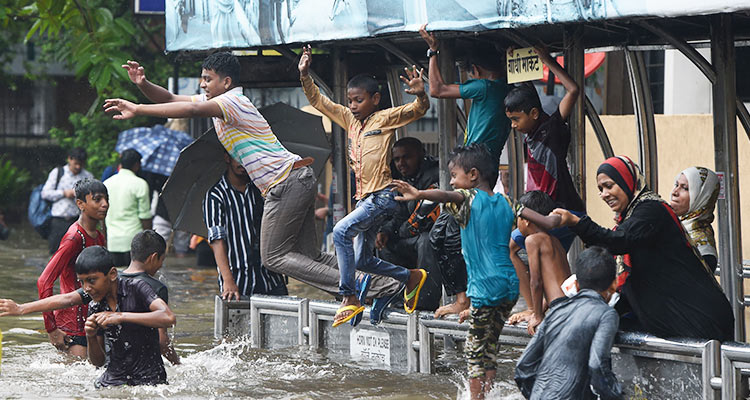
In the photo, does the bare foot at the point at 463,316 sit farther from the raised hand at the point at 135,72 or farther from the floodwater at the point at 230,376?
the raised hand at the point at 135,72

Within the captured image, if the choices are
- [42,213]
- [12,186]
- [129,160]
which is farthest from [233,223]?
[12,186]

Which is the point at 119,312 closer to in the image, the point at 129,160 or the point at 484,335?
the point at 484,335

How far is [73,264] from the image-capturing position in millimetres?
7844

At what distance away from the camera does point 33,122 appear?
29.2m

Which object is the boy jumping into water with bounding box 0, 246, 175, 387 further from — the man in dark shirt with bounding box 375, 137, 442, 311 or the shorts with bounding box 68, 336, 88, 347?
the man in dark shirt with bounding box 375, 137, 442, 311

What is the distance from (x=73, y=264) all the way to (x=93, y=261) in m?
1.62

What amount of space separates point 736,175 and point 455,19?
77.6 inches

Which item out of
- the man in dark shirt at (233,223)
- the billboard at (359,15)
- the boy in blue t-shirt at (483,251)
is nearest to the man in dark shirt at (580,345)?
the boy in blue t-shirt at (483,251)

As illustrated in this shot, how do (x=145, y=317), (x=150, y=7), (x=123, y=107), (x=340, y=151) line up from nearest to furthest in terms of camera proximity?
(x=145, y=317)
(x=123, y=107)
(x=340, y=151)
(x=150, y=7)

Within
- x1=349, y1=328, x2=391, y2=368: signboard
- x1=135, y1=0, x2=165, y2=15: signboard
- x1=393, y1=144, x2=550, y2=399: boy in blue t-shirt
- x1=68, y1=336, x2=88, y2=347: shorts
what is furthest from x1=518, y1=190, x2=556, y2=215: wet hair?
x1=135, y1=0, x2=165, y2=15: signboard

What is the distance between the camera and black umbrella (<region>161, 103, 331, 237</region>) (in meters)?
9.33

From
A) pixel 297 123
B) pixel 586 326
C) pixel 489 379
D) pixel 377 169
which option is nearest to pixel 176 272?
pixel 297 123

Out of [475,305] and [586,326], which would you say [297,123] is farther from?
[586,326]

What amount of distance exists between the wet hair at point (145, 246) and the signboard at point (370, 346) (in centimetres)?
193
